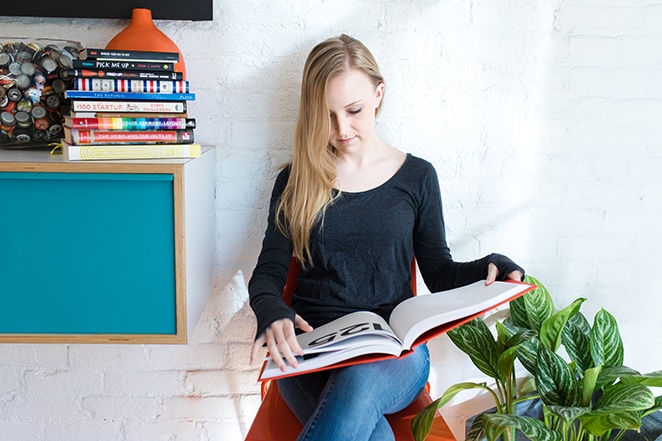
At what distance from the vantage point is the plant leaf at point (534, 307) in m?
1.67

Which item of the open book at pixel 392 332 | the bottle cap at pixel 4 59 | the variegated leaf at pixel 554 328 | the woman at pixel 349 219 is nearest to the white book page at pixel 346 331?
the open book at pixel 392 332

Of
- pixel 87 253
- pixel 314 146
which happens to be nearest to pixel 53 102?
pixel 87 253

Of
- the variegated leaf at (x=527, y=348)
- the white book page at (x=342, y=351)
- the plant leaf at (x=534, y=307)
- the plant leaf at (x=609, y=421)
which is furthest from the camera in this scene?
the plant leaf at (x=534, y=307)

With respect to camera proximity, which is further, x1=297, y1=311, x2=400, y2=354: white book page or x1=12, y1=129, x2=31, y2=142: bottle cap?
x1=12, y1=129, x2=31, y2=142: bottle cap

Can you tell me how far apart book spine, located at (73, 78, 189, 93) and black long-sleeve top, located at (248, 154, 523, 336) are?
1.20 feet

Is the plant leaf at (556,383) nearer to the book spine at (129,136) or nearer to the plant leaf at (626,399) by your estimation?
the plant leaf at (626,399)

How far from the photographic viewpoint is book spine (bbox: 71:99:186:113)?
4.52 feet

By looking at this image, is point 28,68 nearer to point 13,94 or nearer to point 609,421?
point 13,94

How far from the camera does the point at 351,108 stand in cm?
150

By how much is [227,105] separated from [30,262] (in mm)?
636

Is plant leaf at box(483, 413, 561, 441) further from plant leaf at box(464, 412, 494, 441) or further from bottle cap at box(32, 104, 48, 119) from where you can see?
bottle cap at box(32, 104, 48, 119)

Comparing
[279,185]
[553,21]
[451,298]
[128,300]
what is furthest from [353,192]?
[553,21]

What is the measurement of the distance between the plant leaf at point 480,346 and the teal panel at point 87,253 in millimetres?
716

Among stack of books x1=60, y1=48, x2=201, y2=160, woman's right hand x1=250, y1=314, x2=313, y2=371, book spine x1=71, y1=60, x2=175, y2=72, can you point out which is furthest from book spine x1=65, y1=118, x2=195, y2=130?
woman's right hand x1=250, y1=314, x2=313, y2=371
